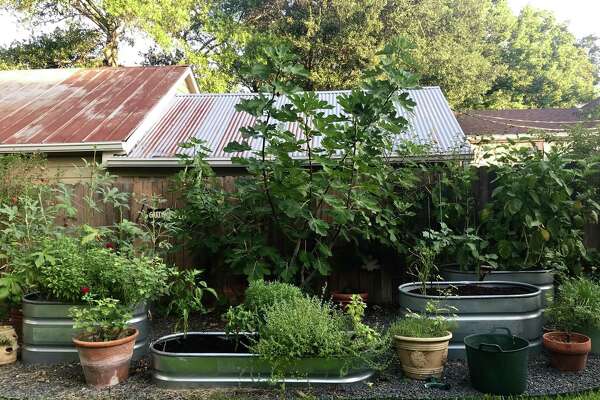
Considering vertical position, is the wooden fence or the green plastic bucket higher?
the wooden fence

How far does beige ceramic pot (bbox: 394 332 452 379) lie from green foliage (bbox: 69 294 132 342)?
2.04 meters

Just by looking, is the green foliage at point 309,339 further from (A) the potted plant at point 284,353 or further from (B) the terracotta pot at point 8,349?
(B) the terracotta pot at point 8,349

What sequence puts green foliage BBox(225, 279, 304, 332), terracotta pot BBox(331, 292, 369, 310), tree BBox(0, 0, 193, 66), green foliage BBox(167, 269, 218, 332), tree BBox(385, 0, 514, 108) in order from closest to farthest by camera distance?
green foliage BBox(225, 279, 304, 332) < green foliage BBox(167, 269, 218, 332) < terracotta pot BBox(331, 292, 369, 310) < tree BBox(0, 0, 193, 66) < tree BBox(385, 0, 514, 108)

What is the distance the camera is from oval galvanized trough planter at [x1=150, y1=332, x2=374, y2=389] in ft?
10.8

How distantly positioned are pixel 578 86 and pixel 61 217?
32699mm

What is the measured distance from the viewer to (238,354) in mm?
3338

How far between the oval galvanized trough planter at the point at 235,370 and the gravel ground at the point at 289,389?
58 millimetres

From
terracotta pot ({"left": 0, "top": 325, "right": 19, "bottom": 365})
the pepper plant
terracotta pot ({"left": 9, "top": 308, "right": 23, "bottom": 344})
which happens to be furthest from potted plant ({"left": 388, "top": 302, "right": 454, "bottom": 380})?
terracotta pot ({"left": 9, "top": 308, "right": 23, "bottom": 344})

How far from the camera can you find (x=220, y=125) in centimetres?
861

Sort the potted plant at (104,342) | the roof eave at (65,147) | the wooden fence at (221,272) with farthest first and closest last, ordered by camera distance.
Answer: the roof eave at (65,147), the wooden fence at (221,272), the potted plant at (104,342)

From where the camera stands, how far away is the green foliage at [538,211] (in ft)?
14.9

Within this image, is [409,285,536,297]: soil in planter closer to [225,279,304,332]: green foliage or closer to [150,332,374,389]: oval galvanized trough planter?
[150,332,374,389]: oval galvanized trough planter

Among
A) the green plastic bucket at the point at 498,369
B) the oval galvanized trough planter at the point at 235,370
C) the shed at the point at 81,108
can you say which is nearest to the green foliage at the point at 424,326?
the green plastic bucket at the point at 498,369

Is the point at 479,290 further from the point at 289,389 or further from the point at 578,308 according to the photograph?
the point at 289,389
